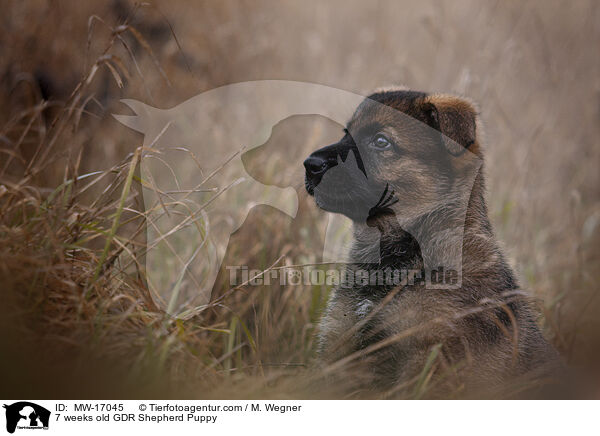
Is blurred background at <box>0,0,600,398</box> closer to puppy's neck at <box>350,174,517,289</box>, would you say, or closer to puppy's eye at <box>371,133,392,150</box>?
puppy's neck at <box>350,174,517,289</box>

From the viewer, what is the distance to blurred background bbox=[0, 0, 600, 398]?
1.97m

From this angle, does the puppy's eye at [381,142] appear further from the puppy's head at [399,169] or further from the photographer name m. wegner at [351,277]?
the photographer name m. wegner at [351,277]

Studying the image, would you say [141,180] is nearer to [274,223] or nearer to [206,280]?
[206,280]

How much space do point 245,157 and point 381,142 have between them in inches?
58.3

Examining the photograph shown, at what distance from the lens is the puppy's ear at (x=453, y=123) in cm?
248

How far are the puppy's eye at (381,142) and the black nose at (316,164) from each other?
30 centimetres

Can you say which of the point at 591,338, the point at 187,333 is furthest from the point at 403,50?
the point at 187,333

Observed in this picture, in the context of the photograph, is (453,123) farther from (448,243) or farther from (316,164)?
(316,164)

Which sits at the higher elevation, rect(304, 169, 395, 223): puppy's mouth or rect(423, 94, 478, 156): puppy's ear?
rect(423, 94, 478, 156): puppy's ear
